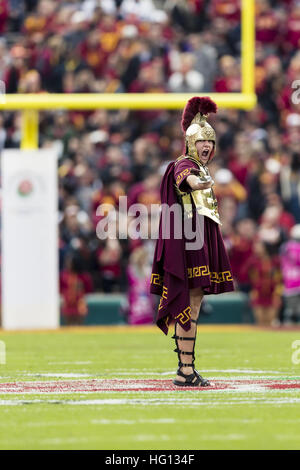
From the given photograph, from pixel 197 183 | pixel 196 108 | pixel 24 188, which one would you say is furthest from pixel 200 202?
pixel 24 188

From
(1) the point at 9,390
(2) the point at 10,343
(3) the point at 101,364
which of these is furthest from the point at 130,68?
(1) the point at 9,390

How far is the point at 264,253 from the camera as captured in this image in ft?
46.1

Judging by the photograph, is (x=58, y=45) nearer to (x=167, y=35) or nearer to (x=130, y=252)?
(x=167, y=35)

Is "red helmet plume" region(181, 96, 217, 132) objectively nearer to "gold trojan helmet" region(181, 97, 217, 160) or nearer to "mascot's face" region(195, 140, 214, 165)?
"gold trojan helmet" region(181, 97, 217, 160)

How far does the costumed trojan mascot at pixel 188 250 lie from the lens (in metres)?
7.05

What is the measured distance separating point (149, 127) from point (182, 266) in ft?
26.8

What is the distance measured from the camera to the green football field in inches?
206

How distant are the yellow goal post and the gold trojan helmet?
5779 millimetres

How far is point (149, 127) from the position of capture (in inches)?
593

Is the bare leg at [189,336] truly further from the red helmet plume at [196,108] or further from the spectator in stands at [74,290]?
the spectator in stands at [74,290]

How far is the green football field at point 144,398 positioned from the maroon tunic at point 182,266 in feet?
1.62

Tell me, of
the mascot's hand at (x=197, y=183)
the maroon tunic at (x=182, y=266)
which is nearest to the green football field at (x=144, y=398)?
the maroon tunic at (x=182, y=266)

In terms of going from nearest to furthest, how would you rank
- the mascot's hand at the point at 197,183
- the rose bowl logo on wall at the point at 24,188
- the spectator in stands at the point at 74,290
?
1. the mascot's hand at the point at 197,183
2. the spectator in stands at the point at 74,290
3. the rose bowl logo on wall at the point at 24,188

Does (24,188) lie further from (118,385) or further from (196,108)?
(118,385)
